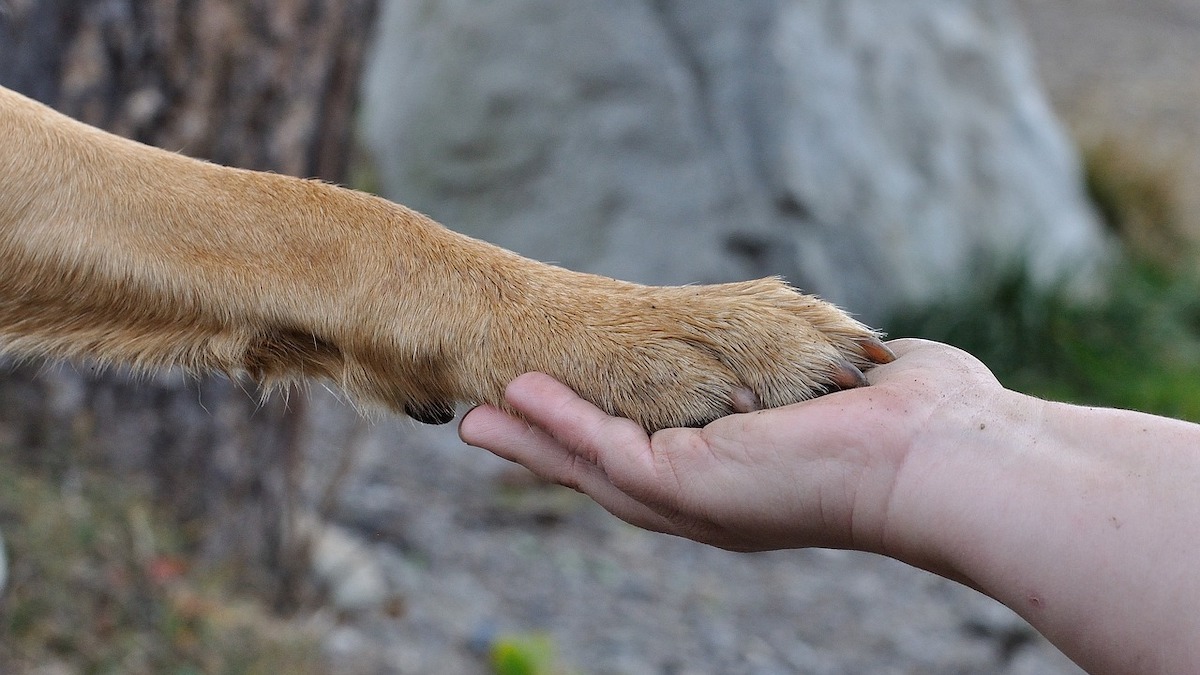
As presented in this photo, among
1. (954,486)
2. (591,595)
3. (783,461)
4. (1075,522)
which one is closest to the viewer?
(1075,522)

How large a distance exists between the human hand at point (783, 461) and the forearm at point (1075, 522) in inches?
2.1

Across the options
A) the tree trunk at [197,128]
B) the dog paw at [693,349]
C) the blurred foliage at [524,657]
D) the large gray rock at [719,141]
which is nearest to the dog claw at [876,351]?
the dog paw at [693,349]

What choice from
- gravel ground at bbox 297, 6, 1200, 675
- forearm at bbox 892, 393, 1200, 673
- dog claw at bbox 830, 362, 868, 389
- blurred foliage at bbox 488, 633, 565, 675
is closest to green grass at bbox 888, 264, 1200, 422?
gravel ground at bbox 297, 6, 1200, 675

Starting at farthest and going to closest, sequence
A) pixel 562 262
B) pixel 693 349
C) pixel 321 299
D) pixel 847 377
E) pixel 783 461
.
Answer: pixel 562 262 < pixel 321 299 < pixel 693 349 < pixel 847 377 < pixel 783 461

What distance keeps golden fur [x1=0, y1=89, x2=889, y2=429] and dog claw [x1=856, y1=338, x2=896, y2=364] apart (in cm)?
6

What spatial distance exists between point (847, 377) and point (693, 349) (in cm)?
32

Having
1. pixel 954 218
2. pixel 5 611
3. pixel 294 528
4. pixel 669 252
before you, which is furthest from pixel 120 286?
pixel 954 218

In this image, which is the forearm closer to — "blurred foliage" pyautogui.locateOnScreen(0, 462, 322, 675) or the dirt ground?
"blurred foliage" pyautogui.locateOnScreen(0, 462, 322, 675)

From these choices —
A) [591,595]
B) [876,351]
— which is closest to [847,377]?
[876,351]

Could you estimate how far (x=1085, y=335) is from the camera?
26.9 ft

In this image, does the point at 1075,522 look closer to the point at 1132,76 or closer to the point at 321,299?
the point at 321,299

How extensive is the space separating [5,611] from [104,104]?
64.2 inches

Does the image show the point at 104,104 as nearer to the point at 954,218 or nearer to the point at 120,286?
the point at 120,286

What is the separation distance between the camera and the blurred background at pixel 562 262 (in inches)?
145
